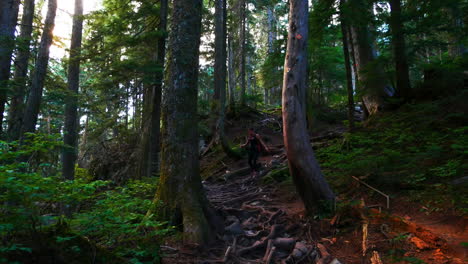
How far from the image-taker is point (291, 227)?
19.2 ft

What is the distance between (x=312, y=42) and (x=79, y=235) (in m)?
10.6

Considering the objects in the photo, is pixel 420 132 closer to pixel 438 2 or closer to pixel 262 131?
pixel 438 2

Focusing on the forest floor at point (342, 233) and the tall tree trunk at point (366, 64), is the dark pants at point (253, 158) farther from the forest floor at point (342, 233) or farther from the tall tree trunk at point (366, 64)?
the tall tree trunk at point (366, 64)

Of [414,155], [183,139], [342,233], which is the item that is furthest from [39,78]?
[414,155]

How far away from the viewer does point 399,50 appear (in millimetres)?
9812

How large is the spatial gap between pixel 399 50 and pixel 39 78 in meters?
13.6

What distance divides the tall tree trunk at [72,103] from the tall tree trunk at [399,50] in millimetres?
11560

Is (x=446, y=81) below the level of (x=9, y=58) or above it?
below

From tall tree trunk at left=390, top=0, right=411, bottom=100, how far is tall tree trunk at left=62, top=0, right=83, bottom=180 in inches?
455

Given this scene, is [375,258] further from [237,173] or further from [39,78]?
[39,78]

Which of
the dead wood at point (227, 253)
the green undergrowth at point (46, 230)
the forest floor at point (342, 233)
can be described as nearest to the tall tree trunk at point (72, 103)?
the forest floor at point (342, 233)

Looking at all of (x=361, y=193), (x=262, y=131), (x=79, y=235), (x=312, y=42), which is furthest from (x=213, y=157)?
(x=79, y=235)

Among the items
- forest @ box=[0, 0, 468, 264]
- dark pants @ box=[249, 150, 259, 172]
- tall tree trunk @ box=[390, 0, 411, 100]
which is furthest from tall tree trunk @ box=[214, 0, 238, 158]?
tall tree trunk @ box=[390, 0, 411, 100]

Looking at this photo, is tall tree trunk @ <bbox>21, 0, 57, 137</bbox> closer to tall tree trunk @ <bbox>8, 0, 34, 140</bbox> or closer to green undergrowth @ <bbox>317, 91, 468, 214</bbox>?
tall tree trunk @ <bbox>8, 0, 34, 140</bbox>
